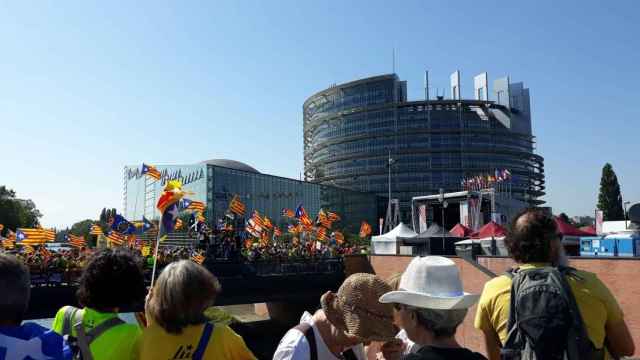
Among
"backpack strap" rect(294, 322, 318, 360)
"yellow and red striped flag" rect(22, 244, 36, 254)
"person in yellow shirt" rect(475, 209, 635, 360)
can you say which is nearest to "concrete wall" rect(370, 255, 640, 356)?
"person in yellow shirt" rect(475, 209, 635, 360)

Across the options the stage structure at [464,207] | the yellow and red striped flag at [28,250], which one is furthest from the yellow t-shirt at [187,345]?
the stage structure at [464,207]

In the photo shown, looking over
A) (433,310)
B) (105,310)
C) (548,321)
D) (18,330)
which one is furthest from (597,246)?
(18,330)

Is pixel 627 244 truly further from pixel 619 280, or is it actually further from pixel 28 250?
pixel 28 250

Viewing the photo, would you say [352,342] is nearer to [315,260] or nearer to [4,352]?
[4,352]

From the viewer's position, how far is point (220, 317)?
123 feet

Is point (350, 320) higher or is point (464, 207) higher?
point (464, 207)

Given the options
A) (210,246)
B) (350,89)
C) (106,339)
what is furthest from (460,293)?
(350,89)

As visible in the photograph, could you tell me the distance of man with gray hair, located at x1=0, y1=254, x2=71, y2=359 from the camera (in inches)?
104

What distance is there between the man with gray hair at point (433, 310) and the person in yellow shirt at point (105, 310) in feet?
5.16

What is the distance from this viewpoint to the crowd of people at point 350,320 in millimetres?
2672

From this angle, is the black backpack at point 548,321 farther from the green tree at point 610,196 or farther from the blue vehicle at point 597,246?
the green tree at point 610,196

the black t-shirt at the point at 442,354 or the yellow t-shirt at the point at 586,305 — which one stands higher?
the yellow t-shirt at the point at 586,305

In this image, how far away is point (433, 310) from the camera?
2.59 metres

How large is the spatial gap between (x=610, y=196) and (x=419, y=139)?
4226 centimetres
